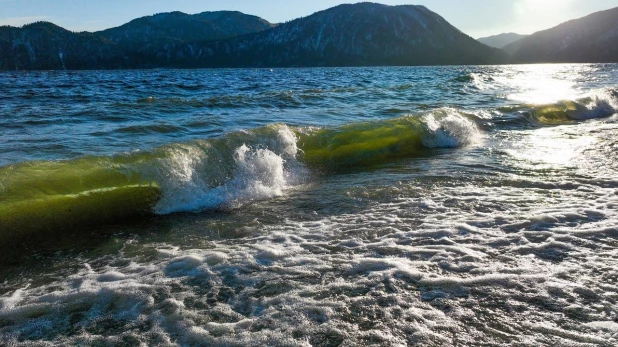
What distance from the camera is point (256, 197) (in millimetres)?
6961

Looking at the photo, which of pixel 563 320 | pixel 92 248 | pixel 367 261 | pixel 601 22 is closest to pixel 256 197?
pixel 92 248

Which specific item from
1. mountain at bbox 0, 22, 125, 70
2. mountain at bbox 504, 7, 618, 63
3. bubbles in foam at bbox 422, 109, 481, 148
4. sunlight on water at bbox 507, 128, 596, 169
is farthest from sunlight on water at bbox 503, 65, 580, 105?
mountain at bbox 0, 22, 125, 70

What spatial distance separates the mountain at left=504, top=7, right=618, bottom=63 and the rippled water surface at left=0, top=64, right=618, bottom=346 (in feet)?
573

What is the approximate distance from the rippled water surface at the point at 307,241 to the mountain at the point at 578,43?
174657mm

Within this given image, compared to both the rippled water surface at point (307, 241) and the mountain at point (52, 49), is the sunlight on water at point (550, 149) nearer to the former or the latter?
the rippled water surface at point (307, 241)

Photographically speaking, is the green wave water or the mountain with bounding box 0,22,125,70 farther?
the mountain with bounding box 0,22,125,70

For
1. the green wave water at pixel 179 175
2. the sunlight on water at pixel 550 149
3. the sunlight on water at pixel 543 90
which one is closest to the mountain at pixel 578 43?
the sunlight on water at pixel 543 90

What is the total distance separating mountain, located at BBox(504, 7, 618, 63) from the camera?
6260 inches

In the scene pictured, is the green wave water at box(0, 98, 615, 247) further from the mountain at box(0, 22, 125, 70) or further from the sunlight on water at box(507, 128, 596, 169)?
the mountain at box(0, 22, 125, 70)

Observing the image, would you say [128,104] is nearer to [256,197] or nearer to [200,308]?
[256,197]

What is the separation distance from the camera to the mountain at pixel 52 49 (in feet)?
483

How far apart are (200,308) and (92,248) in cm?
217

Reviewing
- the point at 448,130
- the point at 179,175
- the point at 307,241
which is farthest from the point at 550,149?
the point at 179,175

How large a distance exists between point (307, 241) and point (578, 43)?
20045 centimetres
